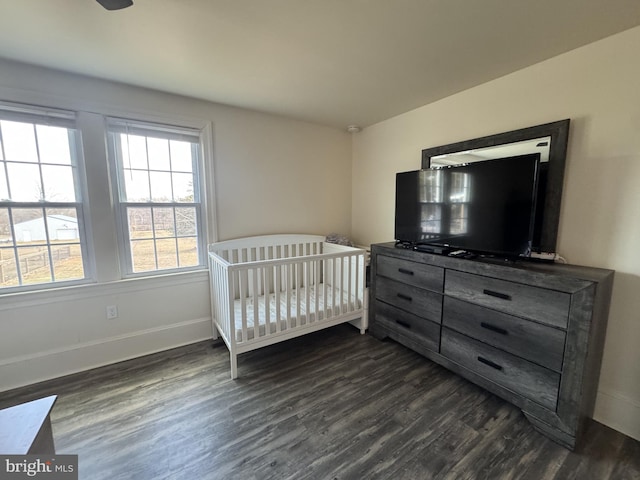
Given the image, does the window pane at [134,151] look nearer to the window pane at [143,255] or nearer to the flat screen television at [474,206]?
the window pane at [143,255]

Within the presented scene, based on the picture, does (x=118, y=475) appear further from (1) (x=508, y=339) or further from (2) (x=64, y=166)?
(1) (x=508, y=339)

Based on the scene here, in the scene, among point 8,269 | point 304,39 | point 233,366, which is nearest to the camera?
point 304,39

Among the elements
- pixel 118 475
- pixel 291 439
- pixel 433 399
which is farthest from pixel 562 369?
pixel 118 475

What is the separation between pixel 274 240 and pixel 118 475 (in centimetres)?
206

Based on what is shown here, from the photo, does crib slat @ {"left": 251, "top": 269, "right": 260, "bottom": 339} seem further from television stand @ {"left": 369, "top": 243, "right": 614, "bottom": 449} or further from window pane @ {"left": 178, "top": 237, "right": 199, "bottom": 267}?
television stand @ {"left": 369, "top": 243, "right": 614, "bottom": 449}

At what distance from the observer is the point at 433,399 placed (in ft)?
5.99

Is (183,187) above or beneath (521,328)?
above

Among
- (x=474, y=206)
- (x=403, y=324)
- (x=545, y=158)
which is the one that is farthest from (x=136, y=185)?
(x=545, y=158)

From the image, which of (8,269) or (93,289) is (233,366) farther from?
(8,269)

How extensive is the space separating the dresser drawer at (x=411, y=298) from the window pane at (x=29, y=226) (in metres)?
2.79

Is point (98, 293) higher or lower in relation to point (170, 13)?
lower

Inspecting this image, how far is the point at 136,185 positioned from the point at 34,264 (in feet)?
3.03

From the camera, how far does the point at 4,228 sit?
1884 millimetres

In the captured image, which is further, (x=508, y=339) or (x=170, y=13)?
(x=508, y=339)
